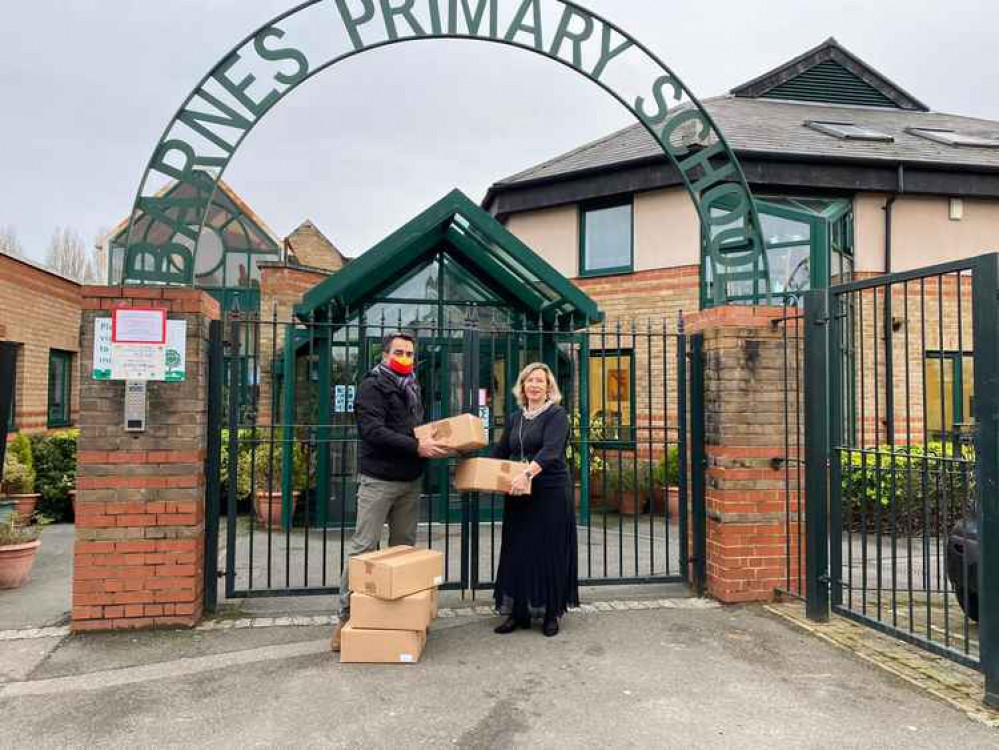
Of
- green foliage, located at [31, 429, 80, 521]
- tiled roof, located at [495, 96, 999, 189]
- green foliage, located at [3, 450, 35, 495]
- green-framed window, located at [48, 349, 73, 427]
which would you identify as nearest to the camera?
green foliage, located at [3, 450, 35, 495]

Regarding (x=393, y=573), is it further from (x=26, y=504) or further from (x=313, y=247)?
(x=313, y=247)

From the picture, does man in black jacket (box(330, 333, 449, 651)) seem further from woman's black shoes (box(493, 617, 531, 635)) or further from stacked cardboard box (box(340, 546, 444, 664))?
woman's black shoes (box(493, 617, 531, 635))

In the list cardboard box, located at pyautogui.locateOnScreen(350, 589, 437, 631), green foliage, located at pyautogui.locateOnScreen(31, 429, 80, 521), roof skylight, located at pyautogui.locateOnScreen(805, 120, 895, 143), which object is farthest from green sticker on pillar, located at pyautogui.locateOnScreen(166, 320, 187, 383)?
roof skylight, located at pyautogui.locateOnScreen(805, 120, 895, 143)

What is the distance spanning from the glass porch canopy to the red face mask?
304cm

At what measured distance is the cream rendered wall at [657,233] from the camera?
1152cm

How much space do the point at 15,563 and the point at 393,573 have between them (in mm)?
3901

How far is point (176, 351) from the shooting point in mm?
4531

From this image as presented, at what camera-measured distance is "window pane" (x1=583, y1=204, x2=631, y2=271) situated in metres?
12.2

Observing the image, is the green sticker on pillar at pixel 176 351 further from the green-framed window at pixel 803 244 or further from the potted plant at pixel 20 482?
the green-framed window at pixel 803 244

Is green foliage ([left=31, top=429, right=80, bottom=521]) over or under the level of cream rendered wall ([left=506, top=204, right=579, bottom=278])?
under

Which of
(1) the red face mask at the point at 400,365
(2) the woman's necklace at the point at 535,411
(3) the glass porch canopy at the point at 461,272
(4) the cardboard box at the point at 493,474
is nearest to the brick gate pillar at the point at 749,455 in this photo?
(2) the woman's necklace at the point at 535,411

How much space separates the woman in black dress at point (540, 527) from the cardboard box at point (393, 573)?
0.57 meters

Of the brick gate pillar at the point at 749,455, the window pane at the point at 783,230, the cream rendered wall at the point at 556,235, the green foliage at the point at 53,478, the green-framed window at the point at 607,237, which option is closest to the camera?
the brick gate pillar at the point at 749,455

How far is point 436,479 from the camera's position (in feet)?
28.7
